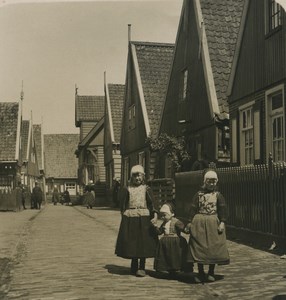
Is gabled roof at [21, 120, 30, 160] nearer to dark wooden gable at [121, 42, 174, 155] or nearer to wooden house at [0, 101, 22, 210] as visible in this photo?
wooden house at [0, 101, 22, 210]

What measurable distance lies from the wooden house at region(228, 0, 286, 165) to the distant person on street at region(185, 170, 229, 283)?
18.3 feet

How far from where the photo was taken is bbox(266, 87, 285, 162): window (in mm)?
12566

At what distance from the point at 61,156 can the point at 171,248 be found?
60988 millimetres

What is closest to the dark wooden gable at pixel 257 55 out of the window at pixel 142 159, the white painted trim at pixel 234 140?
the white painted trim at pixel 234 140

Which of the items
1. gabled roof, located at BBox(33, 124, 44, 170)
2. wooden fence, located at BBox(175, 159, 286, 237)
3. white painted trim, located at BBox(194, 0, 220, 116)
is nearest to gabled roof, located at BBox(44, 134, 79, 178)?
gabled roof, located at BBox(33, 124, 44, 170)

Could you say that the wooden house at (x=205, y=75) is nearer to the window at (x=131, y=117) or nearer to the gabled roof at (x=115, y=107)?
the window at (x=131, y=117)

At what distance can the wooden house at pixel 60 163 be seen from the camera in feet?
214

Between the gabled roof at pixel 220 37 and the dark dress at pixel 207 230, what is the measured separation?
9049 mm

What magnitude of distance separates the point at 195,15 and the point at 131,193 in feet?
37.7

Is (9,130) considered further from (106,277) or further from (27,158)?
(106,277)

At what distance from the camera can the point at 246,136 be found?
48.4ft

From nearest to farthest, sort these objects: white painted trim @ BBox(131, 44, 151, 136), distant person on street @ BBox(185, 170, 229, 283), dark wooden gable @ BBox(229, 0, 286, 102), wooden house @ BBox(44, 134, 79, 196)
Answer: distant person on street @ BBox(185, 170, 229, 283)
dark wooden gable @ BBox(229, 0, 286, 102)
white painted trim @ BBox(131, 44, 151, 136)
wooden house @ BBox(44, 134, 79, 196)

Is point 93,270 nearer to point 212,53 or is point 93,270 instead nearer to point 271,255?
point 271,255

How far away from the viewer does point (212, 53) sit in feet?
56.2
